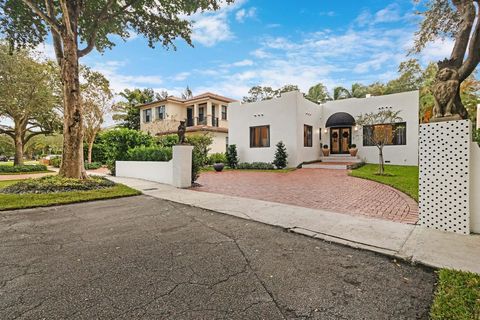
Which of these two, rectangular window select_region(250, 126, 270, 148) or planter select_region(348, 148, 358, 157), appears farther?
rectangular window select_region(250, 126, 270, 148)

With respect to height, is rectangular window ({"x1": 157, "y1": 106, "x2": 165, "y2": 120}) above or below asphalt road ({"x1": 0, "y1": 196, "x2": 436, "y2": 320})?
above

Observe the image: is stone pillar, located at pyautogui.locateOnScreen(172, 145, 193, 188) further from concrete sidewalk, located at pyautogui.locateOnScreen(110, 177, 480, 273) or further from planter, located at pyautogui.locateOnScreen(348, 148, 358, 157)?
planter, located at pyautogui.locateOnScreen(348, 148, 358, 157)

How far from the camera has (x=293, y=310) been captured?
214 cm

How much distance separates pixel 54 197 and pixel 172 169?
4.00m

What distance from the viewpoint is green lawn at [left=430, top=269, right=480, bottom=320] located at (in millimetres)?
1986

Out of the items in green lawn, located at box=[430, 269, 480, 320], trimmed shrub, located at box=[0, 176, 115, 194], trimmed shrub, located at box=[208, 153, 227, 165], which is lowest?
green lawn, located at box=[430, 269, 480, 320]

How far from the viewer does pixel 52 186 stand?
8289 millimetres

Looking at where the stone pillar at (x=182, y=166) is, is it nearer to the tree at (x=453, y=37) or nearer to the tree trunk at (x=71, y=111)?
the tree trunk at (x=71, y=111)

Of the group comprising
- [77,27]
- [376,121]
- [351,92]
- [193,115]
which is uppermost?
[351,92]

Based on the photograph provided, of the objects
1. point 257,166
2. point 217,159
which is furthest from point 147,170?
point 217,159

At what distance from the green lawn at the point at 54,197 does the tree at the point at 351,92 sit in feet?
78.2

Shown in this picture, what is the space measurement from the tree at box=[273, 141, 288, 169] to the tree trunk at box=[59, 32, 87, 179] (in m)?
11.5

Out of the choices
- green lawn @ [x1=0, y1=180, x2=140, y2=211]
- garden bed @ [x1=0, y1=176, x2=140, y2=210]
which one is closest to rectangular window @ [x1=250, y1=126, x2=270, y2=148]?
garden bed @ [x1=0, y1=176, x2=140, y2=210]

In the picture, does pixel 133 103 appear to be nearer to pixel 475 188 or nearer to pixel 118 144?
pixel 118 144
